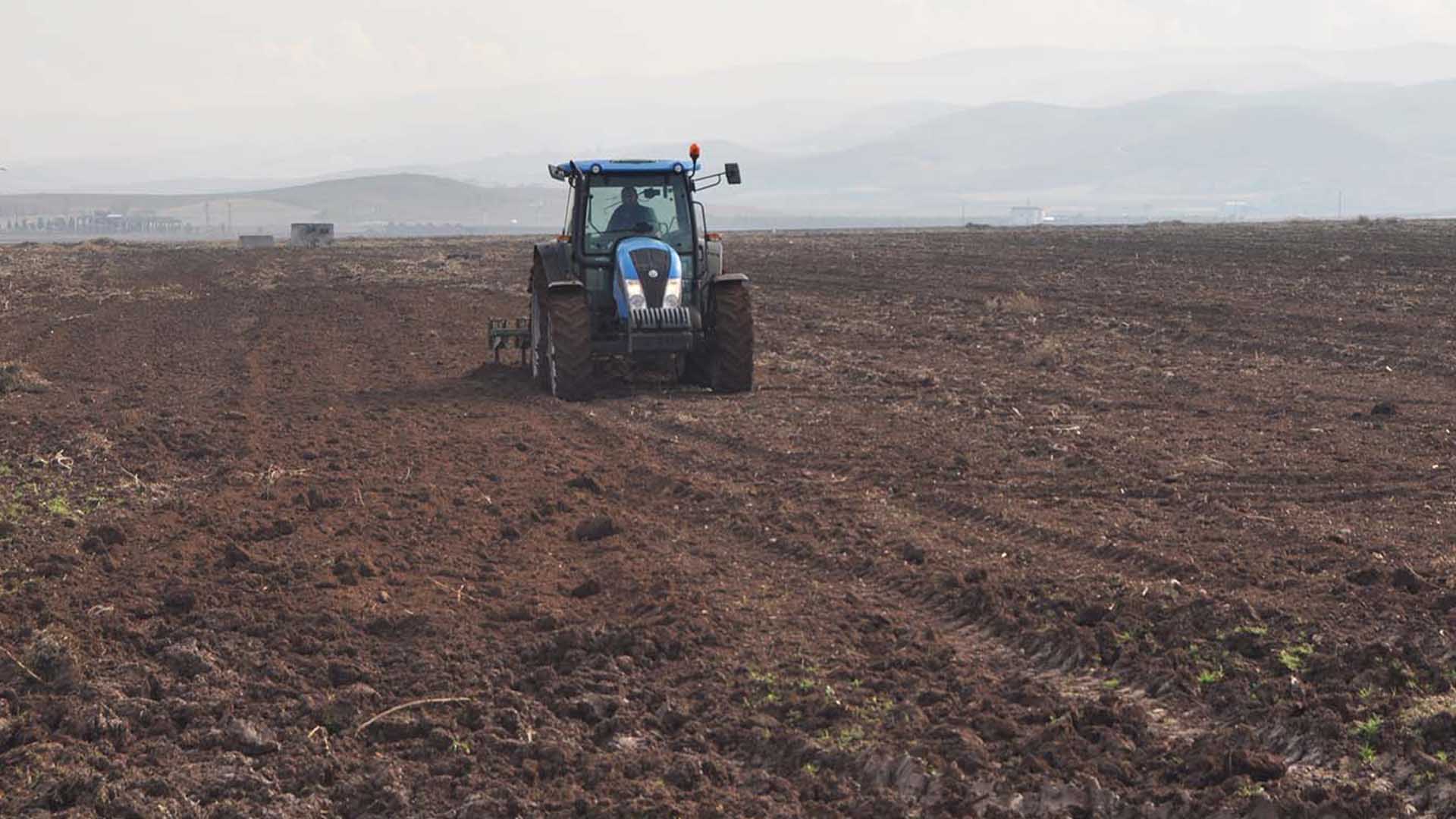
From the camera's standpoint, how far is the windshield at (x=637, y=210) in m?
15.1

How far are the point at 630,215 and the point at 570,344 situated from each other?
1726mm

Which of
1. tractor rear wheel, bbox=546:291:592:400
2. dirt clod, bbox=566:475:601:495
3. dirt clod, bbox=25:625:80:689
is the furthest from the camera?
tractor rear wheel, bbox=546:291:592:400

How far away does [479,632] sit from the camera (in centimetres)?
718

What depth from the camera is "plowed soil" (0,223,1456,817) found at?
551 centimetres

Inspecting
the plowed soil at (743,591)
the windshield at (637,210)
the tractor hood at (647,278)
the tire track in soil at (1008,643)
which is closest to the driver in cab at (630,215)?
the windshield at (637,210)

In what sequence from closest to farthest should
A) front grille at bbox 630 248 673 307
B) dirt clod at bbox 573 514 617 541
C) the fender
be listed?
dirt clod at bbox 573 514 617 541
front grille at bbox 630 248 673 307
the fender

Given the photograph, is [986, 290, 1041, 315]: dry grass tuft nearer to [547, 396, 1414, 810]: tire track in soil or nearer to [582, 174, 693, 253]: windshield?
[582, 174, 693, 253]: windshield

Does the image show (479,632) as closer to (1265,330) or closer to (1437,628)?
(1437,628)

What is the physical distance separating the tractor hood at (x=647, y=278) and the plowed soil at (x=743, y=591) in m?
1.02

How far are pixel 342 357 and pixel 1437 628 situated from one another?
14837 mm

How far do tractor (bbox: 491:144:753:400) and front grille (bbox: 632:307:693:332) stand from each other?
0.01m

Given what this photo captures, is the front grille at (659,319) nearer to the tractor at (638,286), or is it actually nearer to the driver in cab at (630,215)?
the tractor at (638,286)

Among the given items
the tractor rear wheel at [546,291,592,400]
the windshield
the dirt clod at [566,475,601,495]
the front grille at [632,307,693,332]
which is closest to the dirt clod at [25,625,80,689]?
the dirt clod at [566,475,601,495]

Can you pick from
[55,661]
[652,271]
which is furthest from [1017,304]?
[55,661]
